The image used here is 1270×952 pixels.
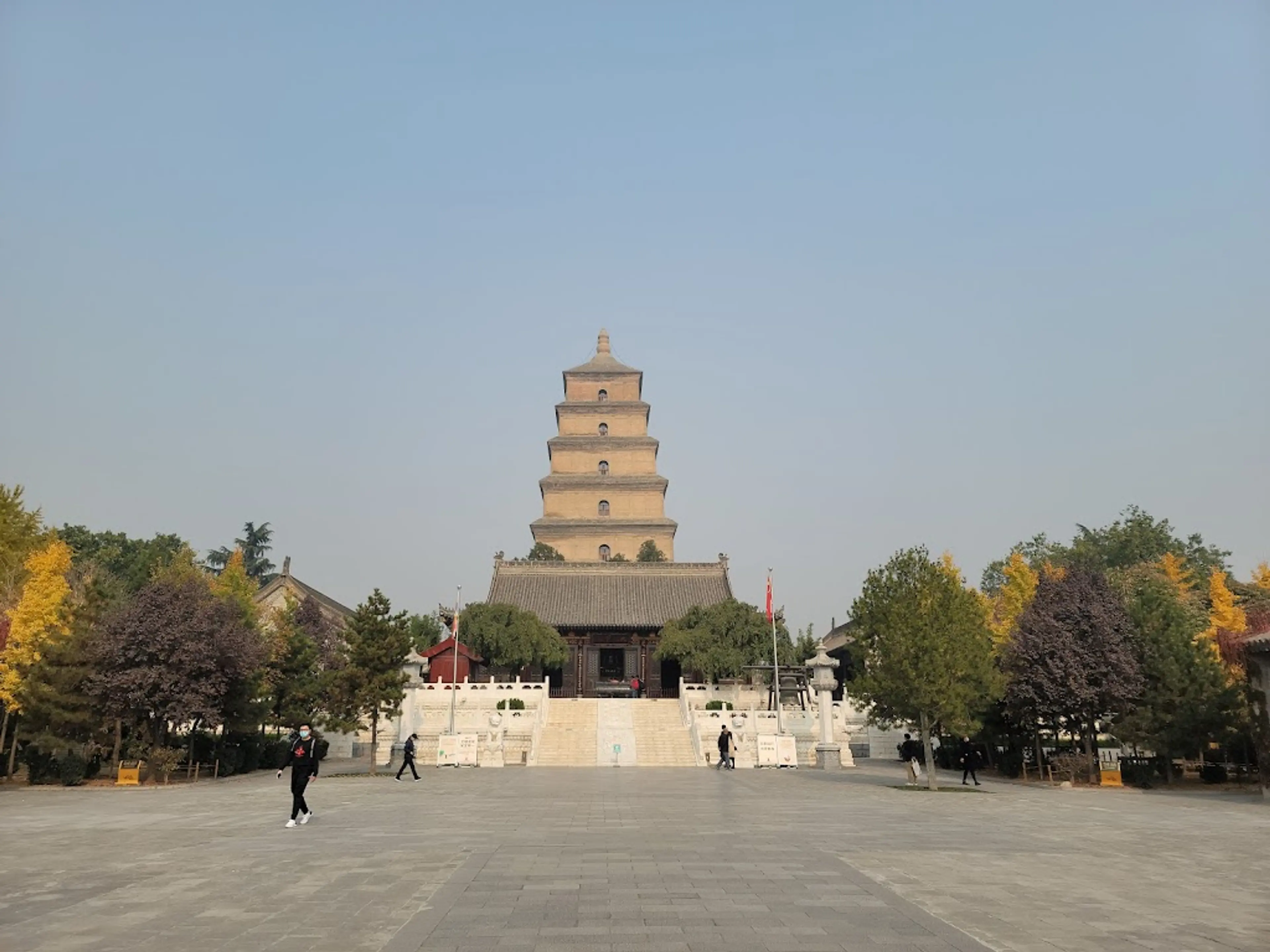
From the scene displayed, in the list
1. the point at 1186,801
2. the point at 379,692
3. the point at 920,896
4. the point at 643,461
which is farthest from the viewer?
the point at 643,461

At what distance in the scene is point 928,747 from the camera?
19.8 meters

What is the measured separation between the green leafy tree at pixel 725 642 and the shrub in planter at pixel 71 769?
969 inches

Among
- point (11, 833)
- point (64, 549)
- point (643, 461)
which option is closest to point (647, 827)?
point (11, 833)

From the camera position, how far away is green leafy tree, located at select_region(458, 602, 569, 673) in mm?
41344

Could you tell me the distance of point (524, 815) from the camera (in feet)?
46.3

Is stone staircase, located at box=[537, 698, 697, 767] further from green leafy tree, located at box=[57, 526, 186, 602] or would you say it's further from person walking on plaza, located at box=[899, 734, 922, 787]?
green leafy tree, located at box=[57, 526, 186, 602]

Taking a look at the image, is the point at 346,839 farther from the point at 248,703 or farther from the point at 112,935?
the point at 248,703

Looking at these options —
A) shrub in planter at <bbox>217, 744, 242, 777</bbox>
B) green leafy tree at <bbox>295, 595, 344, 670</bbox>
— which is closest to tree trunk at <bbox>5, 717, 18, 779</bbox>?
shrub in planter at <bbox>217, 744, 242, 777</bbox>

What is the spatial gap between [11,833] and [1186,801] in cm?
2073

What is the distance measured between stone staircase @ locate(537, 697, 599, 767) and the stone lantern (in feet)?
23.7

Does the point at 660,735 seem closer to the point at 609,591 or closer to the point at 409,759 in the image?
the point at 409,759

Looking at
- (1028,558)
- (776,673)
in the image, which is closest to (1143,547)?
(1028,558)

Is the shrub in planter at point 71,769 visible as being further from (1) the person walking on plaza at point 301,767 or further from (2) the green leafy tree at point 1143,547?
(2) the green leafy tree at point 1143,547

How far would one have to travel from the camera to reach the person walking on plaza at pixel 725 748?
26.2 meters
